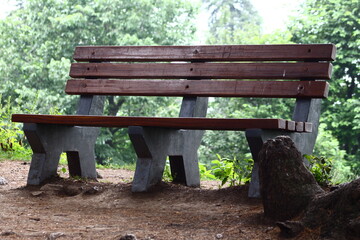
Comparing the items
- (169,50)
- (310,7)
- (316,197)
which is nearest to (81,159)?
(169,50)

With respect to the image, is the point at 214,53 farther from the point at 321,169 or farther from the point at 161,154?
the point at 321,169

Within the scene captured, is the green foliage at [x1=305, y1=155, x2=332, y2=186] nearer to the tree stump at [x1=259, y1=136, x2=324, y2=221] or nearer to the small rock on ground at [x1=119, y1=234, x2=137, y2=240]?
the tree stump at [x1=259, y1=136, x2=324, y2=221]

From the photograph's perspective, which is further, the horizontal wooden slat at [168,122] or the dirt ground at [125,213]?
the horizontal wooden slat at [168,122]

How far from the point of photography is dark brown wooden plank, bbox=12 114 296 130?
403cm

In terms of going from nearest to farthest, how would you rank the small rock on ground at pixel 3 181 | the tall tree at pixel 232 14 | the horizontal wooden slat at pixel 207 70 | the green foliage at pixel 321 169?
1. the green foliage at pixel 321 169
2. the horizontal wooden slat at pixel 207 70
3. the small rock on ground at pixel 3 181
4. the tall tree at pixel 232 14

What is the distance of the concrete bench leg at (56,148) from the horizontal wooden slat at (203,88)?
42 centimetres

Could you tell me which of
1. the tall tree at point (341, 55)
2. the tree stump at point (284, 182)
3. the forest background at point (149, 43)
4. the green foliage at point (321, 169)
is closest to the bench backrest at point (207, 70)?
the green foliage at point (321, 169)

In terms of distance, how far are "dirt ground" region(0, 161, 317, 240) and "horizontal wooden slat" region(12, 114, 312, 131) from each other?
0.52 meters

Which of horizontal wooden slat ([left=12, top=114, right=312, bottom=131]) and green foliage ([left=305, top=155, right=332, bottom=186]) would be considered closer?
horizontal wooden slat ([left=12, top=114, right=312, bottom=131])

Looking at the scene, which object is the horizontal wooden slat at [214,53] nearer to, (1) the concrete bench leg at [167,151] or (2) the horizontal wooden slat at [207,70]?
(2) the horizontal wooden slat at [207,70]

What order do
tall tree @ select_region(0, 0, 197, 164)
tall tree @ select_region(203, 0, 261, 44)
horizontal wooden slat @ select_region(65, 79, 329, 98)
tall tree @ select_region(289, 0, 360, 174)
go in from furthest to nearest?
tall tree @ select_region(203, 0, 261, 44)
tall tree @ select_region(0, 0, 197, 164)
tall tree @ select_region(289, 0, 360, 174)
horizontal wooden slat @ select_region(65, 79, 329, 98)

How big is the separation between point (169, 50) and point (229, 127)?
171 cm

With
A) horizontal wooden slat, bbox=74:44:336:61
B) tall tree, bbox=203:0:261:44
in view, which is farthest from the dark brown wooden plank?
tall tree, bbox=203:0:261:44

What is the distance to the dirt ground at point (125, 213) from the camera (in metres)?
3.34
